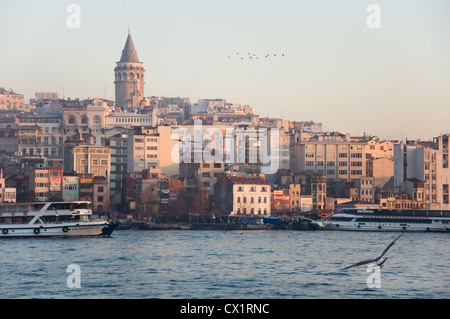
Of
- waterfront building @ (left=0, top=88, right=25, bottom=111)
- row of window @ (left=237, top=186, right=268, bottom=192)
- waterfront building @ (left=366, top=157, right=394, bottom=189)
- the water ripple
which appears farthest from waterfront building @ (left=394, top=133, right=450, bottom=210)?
waterfront building @ (left=0, top=88, right=25, bottom=111)

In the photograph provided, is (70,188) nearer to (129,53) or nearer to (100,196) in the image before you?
(100,196)

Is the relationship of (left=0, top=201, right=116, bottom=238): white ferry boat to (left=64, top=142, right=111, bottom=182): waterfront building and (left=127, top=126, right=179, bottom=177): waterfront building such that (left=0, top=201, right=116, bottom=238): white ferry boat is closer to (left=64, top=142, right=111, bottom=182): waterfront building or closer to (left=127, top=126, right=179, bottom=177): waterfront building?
(left=64, top=142, right=111, bottom=182): waterfront building

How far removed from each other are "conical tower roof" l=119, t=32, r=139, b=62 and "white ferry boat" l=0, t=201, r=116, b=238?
253ft

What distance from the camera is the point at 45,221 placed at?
155 ft

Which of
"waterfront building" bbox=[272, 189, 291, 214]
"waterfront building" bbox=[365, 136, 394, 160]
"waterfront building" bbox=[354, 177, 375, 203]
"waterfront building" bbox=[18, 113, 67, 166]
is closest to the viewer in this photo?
"waterfront building" bbox=[272, 189, 291, 214]

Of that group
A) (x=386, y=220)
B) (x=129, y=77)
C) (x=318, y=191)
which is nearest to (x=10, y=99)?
(x=129, y=77)

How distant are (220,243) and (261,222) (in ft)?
54.9

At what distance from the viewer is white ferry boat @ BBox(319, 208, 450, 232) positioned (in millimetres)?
61594

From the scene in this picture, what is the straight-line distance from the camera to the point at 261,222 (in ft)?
206

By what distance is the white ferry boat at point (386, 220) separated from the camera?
61594mm

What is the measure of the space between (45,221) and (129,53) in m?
78.3

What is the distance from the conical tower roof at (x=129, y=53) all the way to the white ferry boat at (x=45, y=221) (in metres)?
77.0
